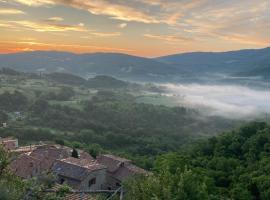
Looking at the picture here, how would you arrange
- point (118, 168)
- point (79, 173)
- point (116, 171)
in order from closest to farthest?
1. point (79, 173)
2. point (116, 171)
3. point (118, 168)

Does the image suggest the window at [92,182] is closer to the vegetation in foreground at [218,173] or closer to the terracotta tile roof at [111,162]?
the terracotta tile roof at [111,162]

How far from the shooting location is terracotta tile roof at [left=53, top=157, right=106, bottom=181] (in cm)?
4298

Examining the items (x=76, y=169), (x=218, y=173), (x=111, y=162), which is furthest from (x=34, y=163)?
(x=218, y=173)

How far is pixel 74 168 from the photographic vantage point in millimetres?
43938

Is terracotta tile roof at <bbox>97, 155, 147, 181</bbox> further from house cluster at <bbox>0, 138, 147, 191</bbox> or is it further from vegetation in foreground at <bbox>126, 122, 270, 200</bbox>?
vegetation in foreground at <bbox>126, 122, 270, 200</bbox>

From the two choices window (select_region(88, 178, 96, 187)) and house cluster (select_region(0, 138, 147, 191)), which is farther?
window (select_region(88, 178, 96, 187))

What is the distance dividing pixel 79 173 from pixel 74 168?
110 cm

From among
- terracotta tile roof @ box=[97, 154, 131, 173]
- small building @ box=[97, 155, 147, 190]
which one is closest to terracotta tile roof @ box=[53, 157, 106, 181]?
small building @ box=[97, 155, 147, 190]

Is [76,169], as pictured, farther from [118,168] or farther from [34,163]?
[118,168]

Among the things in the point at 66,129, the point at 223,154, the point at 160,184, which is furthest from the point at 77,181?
the point at 66,129

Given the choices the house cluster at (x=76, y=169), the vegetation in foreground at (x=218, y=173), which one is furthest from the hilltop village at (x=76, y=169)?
the vegetation in foreground at (x=218, y=173)

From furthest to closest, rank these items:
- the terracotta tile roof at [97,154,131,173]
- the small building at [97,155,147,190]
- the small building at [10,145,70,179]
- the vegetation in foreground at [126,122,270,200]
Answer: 1. the terracotta tile roof at [97,154,131,173]
2. the small building at [97,155,147,190]
3. the small building at [10,145,70,179]
4. the vegetation in foreground at [126,122,270,200]

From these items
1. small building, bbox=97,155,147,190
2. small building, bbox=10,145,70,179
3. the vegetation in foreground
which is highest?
the vegetation in foreground

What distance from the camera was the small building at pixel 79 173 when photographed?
42719mm
